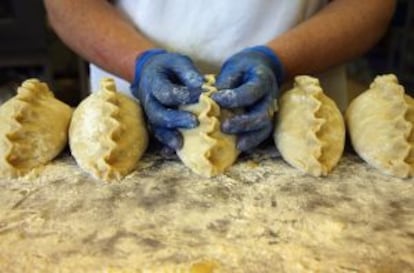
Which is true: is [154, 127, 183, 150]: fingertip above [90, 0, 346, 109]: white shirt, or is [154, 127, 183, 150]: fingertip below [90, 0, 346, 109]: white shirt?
below

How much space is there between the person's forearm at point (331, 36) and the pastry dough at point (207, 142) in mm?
251

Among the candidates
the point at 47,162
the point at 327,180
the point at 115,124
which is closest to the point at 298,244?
the point at 327,180

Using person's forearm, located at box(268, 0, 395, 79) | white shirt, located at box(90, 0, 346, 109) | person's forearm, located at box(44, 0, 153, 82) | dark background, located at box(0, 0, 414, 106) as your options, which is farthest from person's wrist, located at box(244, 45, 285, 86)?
dark background, located at box(0, 0, 414, 106)

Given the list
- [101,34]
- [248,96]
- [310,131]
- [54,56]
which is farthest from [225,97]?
[54,56]

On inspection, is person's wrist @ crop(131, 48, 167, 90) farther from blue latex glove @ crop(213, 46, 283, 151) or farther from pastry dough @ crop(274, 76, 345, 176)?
pastry dough @ crop(274, 76, 345, 176)

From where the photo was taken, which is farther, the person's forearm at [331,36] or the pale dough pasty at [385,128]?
the person's forearm at [331,36]

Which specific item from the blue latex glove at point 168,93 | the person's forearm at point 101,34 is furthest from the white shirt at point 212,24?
the blue latex glove at point 168,93

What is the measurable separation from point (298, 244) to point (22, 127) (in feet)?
1.71

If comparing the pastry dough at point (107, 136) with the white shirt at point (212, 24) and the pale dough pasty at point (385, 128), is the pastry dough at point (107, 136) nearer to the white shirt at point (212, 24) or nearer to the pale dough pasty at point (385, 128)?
the white shirt at point (212, 24)

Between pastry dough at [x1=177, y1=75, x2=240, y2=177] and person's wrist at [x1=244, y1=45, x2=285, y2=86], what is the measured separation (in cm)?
17

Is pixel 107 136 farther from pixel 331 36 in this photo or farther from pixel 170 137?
pixel 331 36

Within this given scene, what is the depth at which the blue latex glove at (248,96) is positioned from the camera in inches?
35.6

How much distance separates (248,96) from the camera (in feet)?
2.95

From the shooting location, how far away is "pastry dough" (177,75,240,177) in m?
0.90
